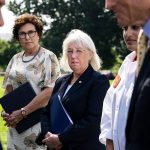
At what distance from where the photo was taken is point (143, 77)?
2354 mm

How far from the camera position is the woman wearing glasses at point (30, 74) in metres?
5.86

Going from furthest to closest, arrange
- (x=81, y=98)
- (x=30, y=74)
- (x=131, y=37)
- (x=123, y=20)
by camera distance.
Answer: (x=30, y=74) → (x=81, y=98) → (x=131, y=37) → (x=123, y=20)

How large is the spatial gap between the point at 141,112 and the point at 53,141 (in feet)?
8.93

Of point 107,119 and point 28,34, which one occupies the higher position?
point 28,34

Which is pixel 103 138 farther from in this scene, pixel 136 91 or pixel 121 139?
pixel 136 91

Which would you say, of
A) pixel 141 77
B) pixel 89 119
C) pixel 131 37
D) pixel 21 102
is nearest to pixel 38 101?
pixel 21 102

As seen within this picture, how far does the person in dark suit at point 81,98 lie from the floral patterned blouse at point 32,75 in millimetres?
724

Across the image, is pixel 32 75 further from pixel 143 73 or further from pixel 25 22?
pixel 143 73

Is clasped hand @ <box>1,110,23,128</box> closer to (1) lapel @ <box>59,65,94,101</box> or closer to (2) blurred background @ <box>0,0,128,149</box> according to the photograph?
(1) lapel @ <box>59,65,94,101</box>

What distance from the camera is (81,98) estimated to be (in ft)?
16.0

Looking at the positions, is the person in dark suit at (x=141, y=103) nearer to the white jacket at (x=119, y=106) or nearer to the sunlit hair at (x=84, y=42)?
the white jacket at (x=119, y=106)

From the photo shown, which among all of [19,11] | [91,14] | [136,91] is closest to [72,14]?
[91,14]

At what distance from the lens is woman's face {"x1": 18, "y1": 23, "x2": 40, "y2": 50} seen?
598 cm

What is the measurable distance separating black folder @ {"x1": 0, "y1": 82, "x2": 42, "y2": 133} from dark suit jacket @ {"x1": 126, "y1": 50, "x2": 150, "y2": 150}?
3483 millimetres
